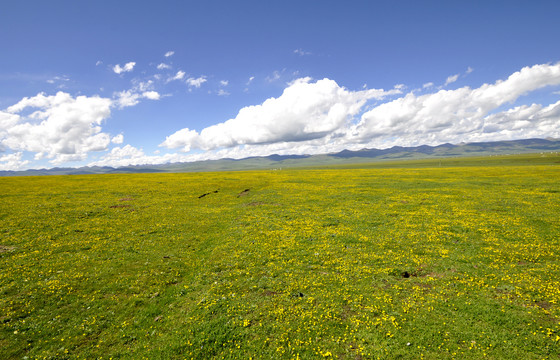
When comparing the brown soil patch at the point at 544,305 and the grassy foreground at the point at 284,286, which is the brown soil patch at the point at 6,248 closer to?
the grassy foreground at the point at 284,286

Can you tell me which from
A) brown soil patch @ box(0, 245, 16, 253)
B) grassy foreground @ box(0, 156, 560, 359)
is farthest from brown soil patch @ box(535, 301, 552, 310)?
brown soil patch @ box(0, 245, 16, 253)

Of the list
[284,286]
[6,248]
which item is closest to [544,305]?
[284,286]

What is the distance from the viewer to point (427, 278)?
57.6 ft

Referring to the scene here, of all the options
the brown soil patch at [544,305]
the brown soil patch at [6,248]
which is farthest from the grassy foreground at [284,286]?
the brown soil patch at [6,248]

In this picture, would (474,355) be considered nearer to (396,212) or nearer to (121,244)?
(396,212)

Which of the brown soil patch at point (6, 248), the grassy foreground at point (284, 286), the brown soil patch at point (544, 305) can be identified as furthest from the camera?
the brown soil patch at point (6, 248)

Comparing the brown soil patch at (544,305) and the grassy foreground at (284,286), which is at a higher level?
the grassy foreground at (284,286)

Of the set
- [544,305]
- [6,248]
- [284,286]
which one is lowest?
[544,305]

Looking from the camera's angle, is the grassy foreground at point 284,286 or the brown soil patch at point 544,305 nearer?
the grassy foreground at point 284,286

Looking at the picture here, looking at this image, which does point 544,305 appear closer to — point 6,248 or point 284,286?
point 284,286

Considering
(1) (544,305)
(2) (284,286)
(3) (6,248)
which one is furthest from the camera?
(3) (6,248)

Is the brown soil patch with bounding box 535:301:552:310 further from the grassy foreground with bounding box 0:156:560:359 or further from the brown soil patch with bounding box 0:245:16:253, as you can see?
the brown soil patch with bounding box 0:245:16:253

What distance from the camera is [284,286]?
56.0ft

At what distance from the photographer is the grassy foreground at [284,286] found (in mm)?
11930
